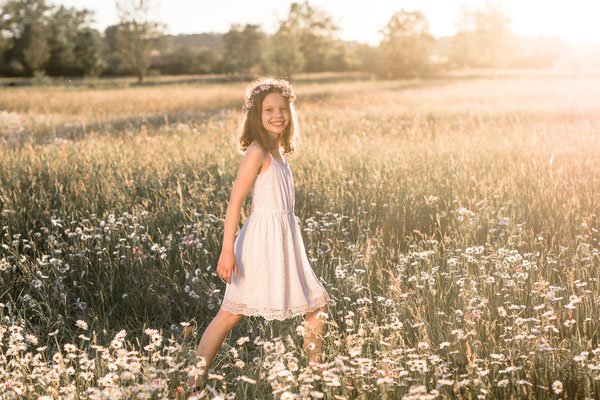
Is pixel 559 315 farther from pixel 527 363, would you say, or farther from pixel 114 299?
pixel 114 299

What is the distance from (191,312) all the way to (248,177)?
1.71 meters

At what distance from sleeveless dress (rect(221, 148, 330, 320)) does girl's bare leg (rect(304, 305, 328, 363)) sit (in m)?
0.10

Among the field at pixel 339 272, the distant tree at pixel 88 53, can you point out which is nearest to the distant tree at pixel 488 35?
the distant tree at pixel 88 53

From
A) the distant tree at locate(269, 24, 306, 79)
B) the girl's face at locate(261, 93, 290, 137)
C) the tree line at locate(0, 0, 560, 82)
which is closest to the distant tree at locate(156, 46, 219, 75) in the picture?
the tree line at locate(0, 0, 560, 82)

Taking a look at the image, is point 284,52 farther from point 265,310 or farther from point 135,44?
point 265,310

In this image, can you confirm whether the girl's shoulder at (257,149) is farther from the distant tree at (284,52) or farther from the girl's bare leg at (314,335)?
the distant tree at (284,52)

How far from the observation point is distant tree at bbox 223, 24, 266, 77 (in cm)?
6225

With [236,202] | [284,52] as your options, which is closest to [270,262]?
[236,202]

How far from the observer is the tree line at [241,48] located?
61594mm

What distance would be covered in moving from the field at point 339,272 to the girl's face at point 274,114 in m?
1.10

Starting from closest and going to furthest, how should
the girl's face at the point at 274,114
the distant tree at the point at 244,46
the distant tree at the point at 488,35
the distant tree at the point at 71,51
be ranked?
the girl's face at the point at 274,114, the distant tree at the point at 244,46, the distant tree at the point at 71,51, the distant tree at the point at 488,35

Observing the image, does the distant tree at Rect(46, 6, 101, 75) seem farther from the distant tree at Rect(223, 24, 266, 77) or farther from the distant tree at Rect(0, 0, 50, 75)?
the distant tree at Rect(223, 24, 266, 77)

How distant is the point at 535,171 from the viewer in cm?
753

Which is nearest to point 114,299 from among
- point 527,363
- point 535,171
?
point 527,363
